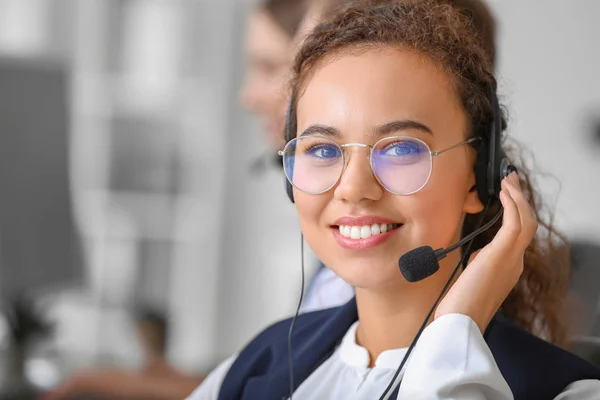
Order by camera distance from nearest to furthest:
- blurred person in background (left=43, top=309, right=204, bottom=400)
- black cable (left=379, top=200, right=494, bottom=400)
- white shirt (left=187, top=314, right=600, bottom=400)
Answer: white shirt (left=187, top=314, right=600, bottom=400), black cable (left=379, top=200, right=494, bottom=400), blurred person in background (left=43, top=309, right=204, bottom=400)

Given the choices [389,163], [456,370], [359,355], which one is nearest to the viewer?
[456,370]

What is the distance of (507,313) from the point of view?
1274 mm

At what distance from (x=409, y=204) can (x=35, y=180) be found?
3532 millimetres

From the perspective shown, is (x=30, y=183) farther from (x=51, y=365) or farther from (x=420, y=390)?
(x=420, y=390)

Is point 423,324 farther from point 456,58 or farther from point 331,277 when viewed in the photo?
point 331,277

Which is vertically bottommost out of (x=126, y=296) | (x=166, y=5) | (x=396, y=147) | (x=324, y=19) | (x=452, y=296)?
(x=126, y=296)

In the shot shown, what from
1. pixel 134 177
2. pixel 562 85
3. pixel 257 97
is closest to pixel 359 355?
pixel 257 97

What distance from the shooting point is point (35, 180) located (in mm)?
4238

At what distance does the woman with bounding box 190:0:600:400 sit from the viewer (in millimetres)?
987

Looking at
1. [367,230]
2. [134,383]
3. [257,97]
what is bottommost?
[134,383]

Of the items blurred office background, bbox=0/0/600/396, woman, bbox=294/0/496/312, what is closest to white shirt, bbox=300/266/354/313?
woman, bbox=294/0/496/312

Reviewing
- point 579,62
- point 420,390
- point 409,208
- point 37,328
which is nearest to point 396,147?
point 409,208

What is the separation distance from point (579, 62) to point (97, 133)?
253 cm

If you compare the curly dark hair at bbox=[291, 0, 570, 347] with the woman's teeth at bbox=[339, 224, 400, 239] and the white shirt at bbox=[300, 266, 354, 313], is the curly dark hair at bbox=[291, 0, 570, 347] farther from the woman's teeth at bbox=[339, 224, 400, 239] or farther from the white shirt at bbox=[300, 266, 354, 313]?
the white shirt at bbox=[300, 266, 354, 313]
